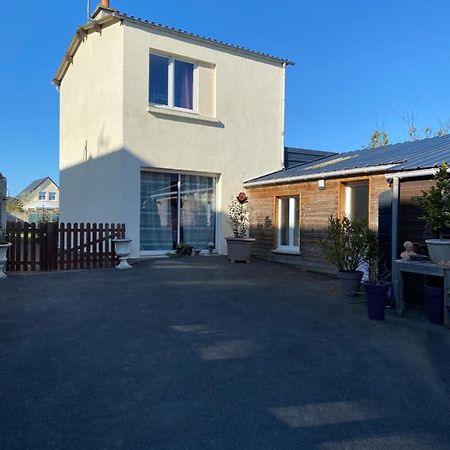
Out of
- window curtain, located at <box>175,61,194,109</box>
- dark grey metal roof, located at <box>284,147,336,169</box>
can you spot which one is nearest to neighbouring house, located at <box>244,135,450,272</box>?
dark grey metal roof, located at <box>284,147,336,169</box>

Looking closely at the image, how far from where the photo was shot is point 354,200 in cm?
1057

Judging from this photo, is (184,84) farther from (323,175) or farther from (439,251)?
(439,251)

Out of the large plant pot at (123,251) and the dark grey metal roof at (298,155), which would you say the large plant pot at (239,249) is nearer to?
the large plant pot at (123,251)

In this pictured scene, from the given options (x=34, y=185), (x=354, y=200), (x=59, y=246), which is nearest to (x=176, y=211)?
(x=59, y=246)

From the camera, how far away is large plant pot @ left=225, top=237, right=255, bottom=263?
12.1m

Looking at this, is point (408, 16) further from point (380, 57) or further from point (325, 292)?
point (325, 292)

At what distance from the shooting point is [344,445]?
292 cm

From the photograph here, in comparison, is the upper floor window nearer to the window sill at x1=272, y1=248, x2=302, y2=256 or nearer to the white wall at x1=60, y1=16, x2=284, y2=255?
the white wall at x1=60, y1=16, x2=284, y2=255

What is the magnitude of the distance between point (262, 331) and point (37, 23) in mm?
15629

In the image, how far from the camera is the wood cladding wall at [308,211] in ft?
31.8

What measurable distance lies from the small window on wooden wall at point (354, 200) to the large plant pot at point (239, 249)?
2906 millimetres

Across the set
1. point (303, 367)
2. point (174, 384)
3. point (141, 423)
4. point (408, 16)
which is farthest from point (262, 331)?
point (408, 16)

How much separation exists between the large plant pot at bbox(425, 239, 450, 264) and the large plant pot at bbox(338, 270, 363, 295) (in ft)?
6.21

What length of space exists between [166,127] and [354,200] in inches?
224
